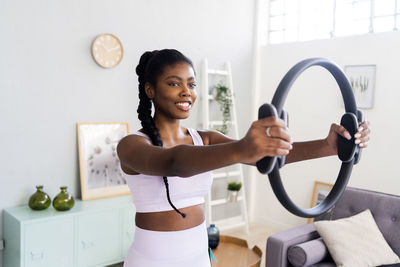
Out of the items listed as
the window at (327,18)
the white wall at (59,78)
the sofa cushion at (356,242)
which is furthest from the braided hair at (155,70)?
the window at (327,18)

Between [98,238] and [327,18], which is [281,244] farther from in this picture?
[327,18]

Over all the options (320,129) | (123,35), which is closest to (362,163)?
(320,129)

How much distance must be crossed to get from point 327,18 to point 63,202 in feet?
10.4

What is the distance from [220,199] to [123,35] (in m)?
2.01

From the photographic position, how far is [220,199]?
4.21 meters

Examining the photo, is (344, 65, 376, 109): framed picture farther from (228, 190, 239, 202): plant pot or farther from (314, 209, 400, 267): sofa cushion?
(228, 190, 239, 202): plant pot

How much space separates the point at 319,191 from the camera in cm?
389

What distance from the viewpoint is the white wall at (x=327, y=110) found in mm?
3395

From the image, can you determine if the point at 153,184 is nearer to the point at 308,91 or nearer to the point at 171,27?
the point at 171,27

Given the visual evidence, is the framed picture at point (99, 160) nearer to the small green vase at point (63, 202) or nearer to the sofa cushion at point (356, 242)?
the small green vase at point (63, 202)

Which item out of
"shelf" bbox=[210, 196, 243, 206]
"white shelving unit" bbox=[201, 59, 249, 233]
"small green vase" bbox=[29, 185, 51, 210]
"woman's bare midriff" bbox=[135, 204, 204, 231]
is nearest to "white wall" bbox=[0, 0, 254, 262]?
"small green vase" bbox=[29, 185, 51, 210]

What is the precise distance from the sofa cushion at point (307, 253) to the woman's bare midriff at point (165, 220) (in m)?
1.45

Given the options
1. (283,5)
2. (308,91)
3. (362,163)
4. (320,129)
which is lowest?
(362,163)

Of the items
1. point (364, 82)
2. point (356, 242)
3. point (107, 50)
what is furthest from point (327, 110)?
point (107, 50)
